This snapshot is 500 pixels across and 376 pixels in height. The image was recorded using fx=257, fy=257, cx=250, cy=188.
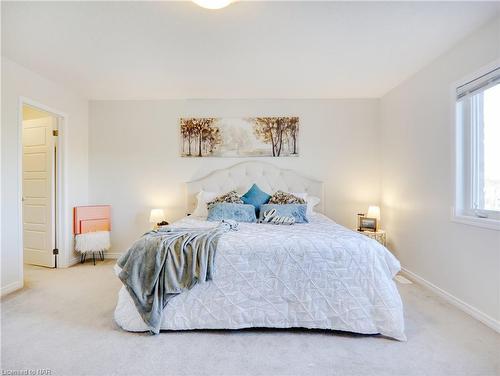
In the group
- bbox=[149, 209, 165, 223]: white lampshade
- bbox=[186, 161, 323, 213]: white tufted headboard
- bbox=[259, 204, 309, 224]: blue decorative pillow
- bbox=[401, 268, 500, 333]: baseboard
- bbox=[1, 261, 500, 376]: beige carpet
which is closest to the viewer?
bbox=[1, 261, 500, 376]: beige carpet

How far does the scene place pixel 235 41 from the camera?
2449mm

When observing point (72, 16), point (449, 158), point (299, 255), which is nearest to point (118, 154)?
point (72, 16)

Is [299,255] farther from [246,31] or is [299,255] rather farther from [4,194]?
[4,194]

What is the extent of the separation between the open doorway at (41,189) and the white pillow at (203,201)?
199cm

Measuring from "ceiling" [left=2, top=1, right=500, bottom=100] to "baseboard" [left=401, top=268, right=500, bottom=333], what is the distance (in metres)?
2.48

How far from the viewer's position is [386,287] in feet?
6.37

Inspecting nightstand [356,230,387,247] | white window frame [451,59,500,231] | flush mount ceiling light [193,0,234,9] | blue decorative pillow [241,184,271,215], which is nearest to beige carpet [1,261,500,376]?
white window frame [451,59,500,231]

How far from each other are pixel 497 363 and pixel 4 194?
454 cm

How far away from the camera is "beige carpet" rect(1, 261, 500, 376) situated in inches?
63.8

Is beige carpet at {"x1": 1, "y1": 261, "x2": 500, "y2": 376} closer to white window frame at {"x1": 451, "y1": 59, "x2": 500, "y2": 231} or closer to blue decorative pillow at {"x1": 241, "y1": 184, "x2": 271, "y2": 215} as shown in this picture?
white window frame at {"x1": 451, "y1": 59, "x2": 500, "y2": 231}

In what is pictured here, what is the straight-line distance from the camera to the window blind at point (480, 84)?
7.09 ft

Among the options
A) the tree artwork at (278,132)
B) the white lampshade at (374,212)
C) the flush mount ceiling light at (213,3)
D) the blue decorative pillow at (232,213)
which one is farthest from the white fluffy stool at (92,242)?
the white lampshade at (374,212)

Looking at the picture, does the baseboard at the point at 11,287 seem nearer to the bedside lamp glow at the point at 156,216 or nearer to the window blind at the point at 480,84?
the bedside lamp glow at the point at 156,216

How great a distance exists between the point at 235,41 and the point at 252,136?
5.63 feet
